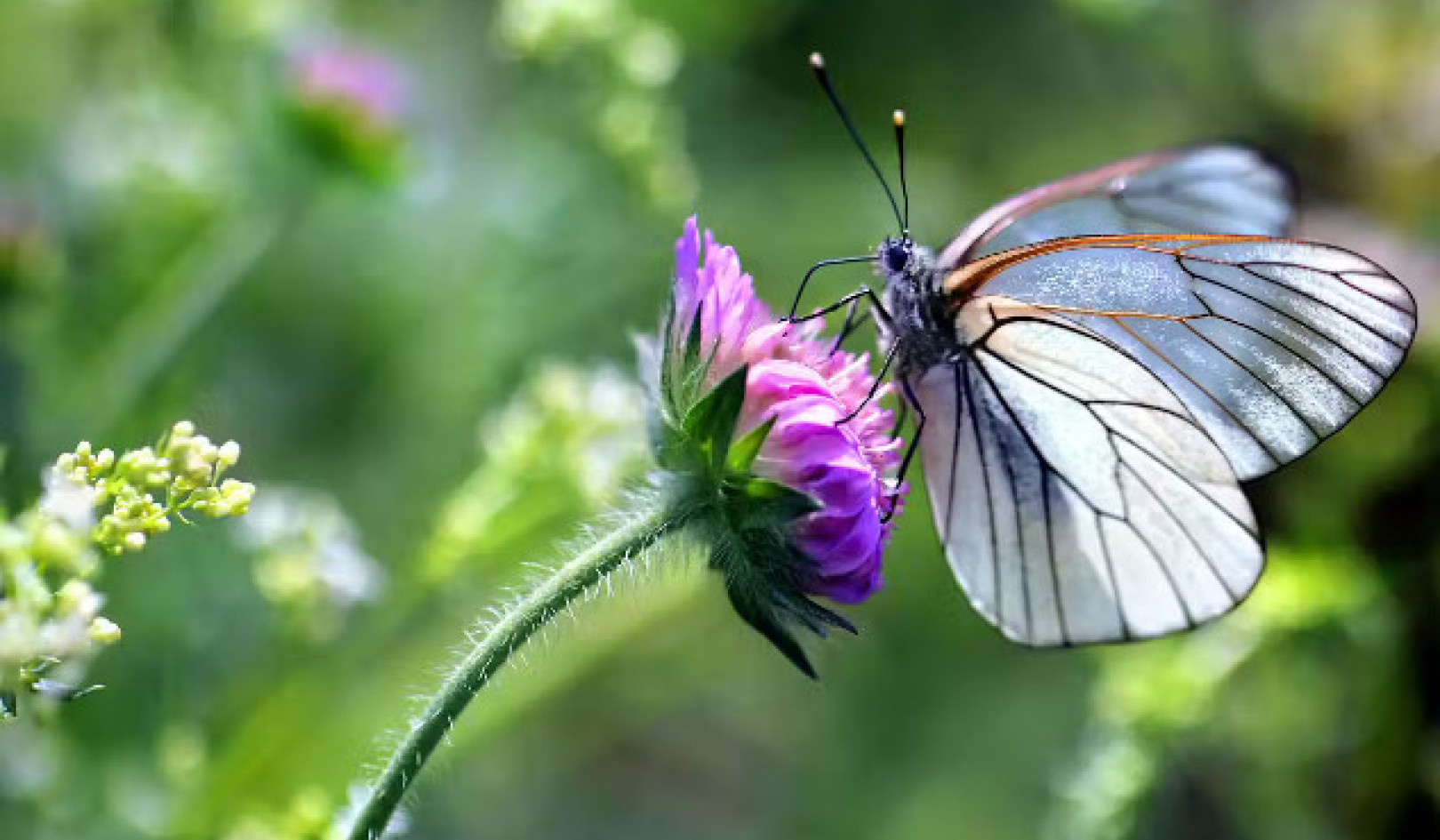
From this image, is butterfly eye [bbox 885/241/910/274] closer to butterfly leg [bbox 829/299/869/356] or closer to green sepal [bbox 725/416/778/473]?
butterfly leg [bbox 829/299/869/356]

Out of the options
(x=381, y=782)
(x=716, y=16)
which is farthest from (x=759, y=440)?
(x=716, y=16)

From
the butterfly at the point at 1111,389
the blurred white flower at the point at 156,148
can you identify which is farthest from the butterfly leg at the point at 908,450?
the blurred white flower at the point at 156,148

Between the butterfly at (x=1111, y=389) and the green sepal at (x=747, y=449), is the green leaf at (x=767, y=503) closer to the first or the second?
the green sepal at (x=747, y=449)

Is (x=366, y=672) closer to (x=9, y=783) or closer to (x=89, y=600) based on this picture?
(x=9, y=783)

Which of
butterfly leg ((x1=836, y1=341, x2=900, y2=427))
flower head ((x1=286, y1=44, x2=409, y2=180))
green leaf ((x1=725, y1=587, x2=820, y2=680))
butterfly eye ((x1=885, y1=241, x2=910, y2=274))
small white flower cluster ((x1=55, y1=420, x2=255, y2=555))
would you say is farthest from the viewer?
flower head ((x1=286, y1=44, x2=409, y2=180))

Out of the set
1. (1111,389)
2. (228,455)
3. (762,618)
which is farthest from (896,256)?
(228,455)

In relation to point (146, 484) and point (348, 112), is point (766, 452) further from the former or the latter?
point (348, 112)

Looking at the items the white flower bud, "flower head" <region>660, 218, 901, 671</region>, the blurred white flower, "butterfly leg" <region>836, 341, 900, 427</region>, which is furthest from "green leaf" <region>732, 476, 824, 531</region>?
the blurred white flower
